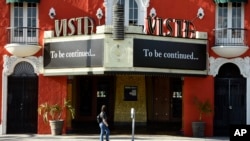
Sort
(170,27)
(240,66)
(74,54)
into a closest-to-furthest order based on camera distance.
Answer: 1. (74,54)
2. (170,27)
3. (240,66)

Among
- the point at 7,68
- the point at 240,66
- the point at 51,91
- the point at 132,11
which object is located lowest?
the point at 51,91

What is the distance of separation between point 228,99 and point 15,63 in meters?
11.5

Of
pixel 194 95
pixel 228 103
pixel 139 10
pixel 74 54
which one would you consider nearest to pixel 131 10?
pixel 139 10

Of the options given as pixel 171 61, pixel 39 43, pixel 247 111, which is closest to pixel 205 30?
pixel 171 61

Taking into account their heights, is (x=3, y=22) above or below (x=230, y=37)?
above

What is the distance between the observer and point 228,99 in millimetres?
23359

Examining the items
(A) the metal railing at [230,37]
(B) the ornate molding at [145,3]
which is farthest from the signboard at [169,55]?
(B) the ornate molding at [145,3]

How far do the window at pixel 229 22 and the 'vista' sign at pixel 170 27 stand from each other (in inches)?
61.3

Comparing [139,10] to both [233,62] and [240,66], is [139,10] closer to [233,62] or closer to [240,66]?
[233,62]

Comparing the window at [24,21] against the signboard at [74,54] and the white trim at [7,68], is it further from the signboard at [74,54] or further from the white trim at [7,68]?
the signboard at [74,54]

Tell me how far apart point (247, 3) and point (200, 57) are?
12.5 feet

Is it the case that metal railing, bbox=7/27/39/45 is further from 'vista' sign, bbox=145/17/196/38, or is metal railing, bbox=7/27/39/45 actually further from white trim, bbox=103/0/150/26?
'vista' sign, bbox=145/17/196/38

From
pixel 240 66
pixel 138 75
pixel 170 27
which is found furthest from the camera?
pixel 240 66

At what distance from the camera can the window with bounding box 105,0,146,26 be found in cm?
2338
